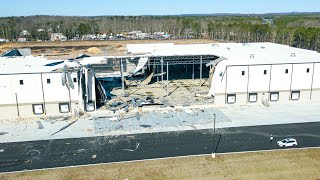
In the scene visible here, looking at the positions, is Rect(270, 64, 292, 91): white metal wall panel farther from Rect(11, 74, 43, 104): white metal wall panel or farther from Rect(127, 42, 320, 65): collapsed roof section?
Rect(11, 74, 43, 104): white metal wall panel

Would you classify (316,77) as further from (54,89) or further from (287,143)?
(54,89)

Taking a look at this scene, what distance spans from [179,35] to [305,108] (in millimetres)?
123081

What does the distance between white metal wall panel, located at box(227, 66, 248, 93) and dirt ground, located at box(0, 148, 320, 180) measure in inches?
690

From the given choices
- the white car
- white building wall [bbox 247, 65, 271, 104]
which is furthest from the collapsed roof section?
the white car

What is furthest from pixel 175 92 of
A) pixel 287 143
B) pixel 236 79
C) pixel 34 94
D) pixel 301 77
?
pixel 287 143

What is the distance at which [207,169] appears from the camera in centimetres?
3056

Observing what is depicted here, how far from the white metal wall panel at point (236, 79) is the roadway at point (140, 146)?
9812 mm

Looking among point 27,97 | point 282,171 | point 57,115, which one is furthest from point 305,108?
point 27,97

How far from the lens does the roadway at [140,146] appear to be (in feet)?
108

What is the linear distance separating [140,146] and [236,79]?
67.5 ft

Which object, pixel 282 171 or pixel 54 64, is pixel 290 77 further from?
pixel 54 64

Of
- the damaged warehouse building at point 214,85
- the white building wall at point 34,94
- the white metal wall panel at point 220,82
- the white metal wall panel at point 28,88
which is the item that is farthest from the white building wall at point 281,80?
the white metal wall panel at point 28,88

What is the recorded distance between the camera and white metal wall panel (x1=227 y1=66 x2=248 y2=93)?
159ft

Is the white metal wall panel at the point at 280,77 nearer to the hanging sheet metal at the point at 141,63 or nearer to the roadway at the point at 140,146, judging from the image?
the roadway at the point at 140,146
